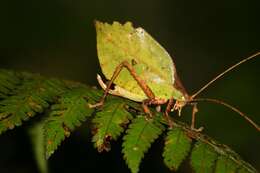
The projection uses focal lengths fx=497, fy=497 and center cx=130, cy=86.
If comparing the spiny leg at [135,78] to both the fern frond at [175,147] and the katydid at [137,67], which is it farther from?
the fern frond at [175,147]

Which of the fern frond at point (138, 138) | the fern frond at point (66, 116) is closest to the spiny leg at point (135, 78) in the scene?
the fern frond at point (66, 116)

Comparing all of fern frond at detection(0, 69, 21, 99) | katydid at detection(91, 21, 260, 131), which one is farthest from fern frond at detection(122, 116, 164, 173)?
fern frond at detection(0, 69, 21, 99)

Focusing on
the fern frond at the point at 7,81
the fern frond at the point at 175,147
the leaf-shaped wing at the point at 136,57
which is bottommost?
the fern frond at the point at 175,147

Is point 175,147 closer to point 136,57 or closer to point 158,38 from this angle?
point 136,57

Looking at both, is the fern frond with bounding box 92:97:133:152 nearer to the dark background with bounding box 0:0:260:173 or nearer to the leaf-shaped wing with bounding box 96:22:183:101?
the leaf-shaped wing with bounding box 96:22:183:101

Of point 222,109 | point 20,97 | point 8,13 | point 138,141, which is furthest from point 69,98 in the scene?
point 8,13

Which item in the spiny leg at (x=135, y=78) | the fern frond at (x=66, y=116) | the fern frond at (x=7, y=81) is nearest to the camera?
the fern frond at (x=66, y=116)
